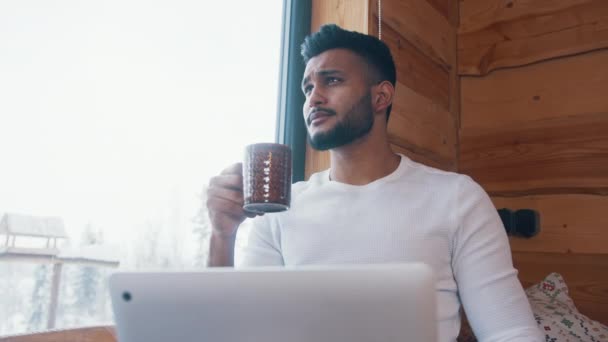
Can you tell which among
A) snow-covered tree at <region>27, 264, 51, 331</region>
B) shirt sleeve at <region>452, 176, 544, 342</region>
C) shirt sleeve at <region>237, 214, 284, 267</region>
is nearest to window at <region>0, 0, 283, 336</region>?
snow-covered tree at <region>27, 264, 51, 331</region>

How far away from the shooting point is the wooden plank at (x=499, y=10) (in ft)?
7.22

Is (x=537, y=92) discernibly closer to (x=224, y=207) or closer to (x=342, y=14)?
(x=342, y=14)

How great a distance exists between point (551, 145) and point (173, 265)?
5.05ft

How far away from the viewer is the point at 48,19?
1.29 m

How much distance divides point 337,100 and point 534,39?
1.19m

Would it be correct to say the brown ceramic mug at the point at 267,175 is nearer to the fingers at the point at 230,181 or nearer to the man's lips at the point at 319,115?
the fingers at the point at 230,181

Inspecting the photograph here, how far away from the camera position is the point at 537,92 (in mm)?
2189

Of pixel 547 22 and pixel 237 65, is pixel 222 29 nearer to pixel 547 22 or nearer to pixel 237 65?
pixel 237 65

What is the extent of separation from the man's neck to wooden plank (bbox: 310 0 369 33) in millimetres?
488

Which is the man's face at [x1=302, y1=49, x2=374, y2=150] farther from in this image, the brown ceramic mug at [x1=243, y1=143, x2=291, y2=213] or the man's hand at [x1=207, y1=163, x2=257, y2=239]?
the brown ceramic mug at [x1=243, y1=143, x2=291, y2=213]

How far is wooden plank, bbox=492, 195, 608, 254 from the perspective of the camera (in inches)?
77.1

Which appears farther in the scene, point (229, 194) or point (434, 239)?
point (434, 239)

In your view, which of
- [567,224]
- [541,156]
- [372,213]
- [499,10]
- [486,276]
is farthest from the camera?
[499,10]

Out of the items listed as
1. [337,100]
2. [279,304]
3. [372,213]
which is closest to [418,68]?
[337,100]
